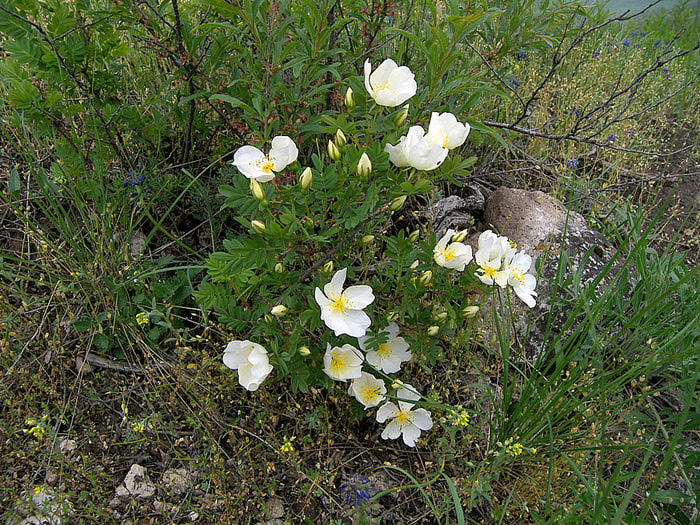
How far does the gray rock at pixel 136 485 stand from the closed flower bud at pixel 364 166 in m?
1.28

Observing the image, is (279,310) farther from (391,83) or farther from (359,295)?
(391,83)

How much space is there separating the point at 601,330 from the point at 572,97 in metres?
2.00

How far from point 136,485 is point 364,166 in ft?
4.35

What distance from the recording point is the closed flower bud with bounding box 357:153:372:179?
4.38ft

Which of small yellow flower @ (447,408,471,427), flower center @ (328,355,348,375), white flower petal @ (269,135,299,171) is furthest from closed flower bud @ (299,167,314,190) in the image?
small yellow flower @ (447,408,471,427)

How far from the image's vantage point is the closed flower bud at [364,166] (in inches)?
52.6

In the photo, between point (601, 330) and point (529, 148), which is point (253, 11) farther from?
point (529, 148)

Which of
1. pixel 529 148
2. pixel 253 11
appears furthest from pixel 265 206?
pixel 529 148

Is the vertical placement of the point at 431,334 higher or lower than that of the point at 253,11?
lower

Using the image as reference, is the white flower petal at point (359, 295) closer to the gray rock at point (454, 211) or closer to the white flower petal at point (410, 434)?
the white flower petal at point (410, 434)

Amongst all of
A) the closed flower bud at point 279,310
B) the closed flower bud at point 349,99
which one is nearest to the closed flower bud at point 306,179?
the closed flower bud at point 349,99

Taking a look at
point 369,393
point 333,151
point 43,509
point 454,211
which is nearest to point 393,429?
point 369,393

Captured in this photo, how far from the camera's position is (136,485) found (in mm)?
1719

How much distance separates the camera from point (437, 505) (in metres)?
1.73
